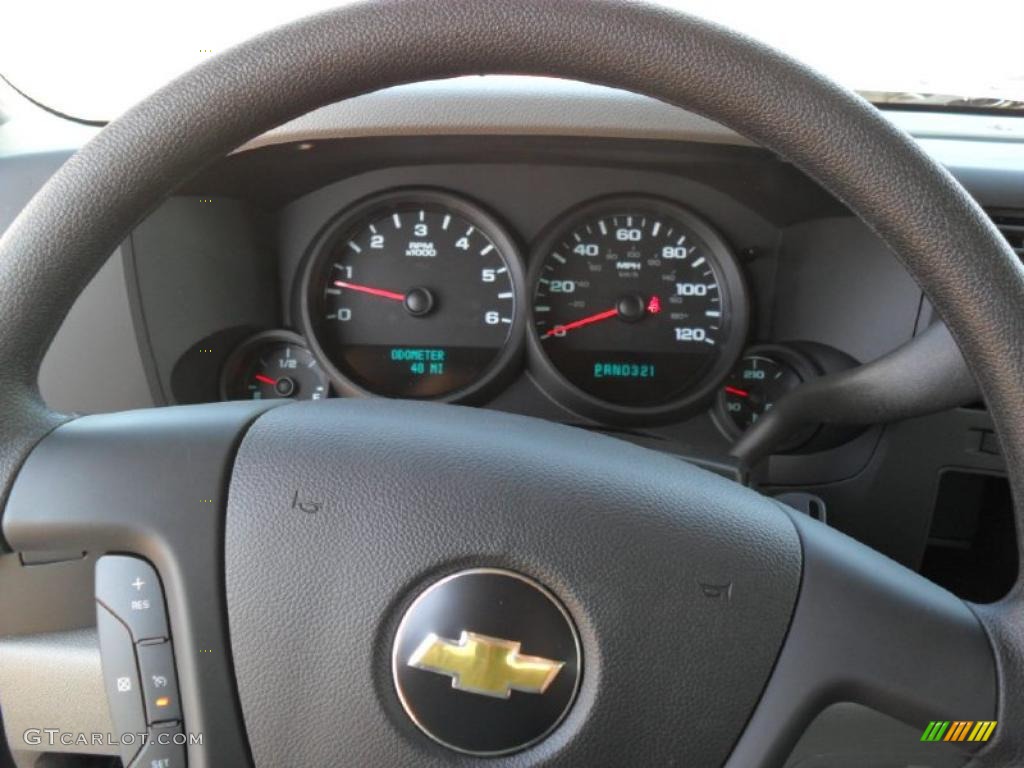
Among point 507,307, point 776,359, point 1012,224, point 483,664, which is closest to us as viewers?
point 483,664

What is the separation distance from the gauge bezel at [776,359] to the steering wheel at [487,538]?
123 centimetres

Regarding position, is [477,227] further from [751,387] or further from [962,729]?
[962,729]

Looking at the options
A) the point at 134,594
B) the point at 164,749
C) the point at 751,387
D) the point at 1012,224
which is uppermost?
the point at 1012,224

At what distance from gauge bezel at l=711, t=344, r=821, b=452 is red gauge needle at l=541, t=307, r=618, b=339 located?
1.04 ft

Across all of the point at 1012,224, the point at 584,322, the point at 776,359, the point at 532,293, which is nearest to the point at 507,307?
the point at 532,293

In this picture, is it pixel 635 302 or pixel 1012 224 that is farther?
pixel 635 302

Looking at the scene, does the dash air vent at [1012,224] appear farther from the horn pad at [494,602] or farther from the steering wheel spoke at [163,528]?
the steering wheel spoke at [163,528]

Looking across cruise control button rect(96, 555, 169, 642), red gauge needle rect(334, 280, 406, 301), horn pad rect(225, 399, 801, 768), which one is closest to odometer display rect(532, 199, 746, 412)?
red gauge needle rect(334, 280, 406, 301)

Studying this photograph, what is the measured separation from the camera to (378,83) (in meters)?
0.82

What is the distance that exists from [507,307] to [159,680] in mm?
1591

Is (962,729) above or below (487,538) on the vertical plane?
below

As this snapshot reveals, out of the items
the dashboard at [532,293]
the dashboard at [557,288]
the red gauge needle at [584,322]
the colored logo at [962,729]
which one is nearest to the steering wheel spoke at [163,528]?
the colored logo at [962,729]

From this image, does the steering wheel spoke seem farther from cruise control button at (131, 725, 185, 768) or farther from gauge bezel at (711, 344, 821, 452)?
gauge bezel at (711, 344, 821, 452)

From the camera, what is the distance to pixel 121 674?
86cm
